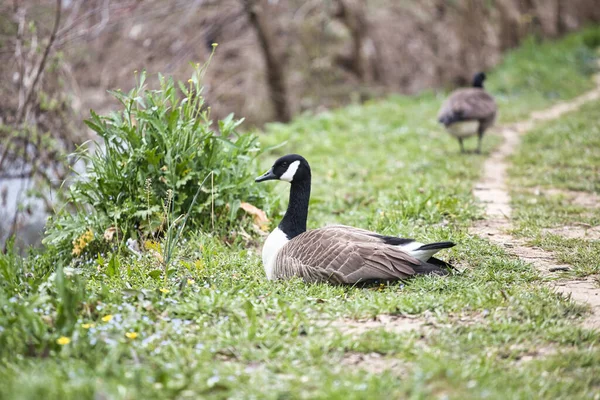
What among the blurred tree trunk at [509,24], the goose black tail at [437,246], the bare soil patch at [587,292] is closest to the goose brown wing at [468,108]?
the bare soil patch at [587,292]

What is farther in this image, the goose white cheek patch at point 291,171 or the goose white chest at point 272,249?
the goose white cheek patch at point 291,171

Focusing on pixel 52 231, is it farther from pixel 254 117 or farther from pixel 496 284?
pixel 254 117

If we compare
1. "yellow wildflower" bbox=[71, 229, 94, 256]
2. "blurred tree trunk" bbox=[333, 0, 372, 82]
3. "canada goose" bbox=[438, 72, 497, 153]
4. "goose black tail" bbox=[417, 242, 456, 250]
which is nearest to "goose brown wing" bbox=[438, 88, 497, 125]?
"canada goose" bbox=[438, 72, 497, 153]

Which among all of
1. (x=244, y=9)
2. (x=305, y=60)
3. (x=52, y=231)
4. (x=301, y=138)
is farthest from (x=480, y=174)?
(x=305, y=60)

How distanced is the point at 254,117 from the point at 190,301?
1091 centimetres

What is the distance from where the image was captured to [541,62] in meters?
17.9

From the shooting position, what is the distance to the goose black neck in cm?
519

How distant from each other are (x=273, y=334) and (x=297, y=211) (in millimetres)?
1763

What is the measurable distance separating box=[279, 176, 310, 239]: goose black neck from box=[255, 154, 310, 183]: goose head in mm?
45

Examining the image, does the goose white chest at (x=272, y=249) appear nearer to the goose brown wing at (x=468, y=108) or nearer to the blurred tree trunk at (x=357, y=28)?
the goose brown wing at (x=468, y=108)

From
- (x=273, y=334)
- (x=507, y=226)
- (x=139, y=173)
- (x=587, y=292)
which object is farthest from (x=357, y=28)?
(x=273, y=334)

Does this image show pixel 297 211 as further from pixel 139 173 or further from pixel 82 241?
pixel 82 241

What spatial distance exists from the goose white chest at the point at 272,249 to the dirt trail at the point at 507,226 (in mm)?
1958

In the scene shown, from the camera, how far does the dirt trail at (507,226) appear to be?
429 cm
